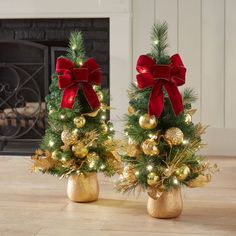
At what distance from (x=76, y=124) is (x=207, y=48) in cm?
178

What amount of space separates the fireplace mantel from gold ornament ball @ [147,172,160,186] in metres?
1.72

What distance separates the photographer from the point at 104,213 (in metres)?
2.16

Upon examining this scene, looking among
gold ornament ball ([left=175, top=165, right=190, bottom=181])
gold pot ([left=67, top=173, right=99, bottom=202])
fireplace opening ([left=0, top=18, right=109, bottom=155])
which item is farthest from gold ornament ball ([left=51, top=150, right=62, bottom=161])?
fireplace opening ([left=0, top=18, right=109, bottom=155])

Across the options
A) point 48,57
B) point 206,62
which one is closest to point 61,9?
point 48,57

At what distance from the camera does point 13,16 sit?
379cm

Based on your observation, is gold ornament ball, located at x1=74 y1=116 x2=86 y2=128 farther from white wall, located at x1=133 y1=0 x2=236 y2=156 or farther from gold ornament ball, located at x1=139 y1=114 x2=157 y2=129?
white wall, located at x1=133 y1=0 x2=236 y2=156

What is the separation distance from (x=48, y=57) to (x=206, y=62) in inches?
45.5

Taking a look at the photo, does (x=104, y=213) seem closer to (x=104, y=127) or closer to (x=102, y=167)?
(x=102, y=167)

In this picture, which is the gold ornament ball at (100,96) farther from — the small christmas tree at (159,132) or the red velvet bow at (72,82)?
the small christmas tree at (159,132)

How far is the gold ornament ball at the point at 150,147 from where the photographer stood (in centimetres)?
200

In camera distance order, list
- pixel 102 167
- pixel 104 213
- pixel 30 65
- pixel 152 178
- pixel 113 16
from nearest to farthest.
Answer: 1. pixel 152 178
2. pixel 104 213
3. pixel 102 167
4. pixel 113 16
5. pixel 30 65

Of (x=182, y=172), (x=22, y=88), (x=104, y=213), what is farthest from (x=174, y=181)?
(x=22, y=88)

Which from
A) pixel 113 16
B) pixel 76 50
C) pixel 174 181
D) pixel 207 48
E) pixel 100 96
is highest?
pixel 113 16

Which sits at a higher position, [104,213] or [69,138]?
[69,138]
